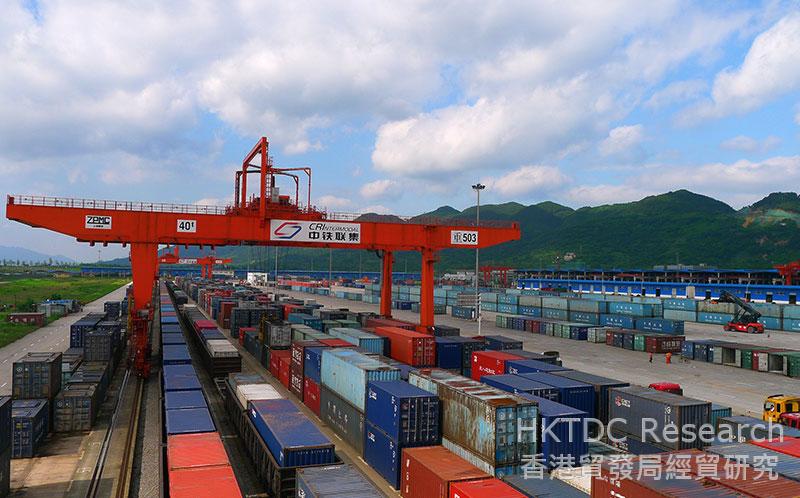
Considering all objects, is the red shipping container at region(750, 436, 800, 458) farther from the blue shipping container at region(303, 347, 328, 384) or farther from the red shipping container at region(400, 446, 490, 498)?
the blue shipping container at region(303, 347, 328, 384)

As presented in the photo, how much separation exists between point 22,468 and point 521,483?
780 inches

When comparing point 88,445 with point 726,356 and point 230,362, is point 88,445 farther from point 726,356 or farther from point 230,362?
point 726,356

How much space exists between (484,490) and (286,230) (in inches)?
1061

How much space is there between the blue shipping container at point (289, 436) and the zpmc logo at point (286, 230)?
57.1 feet

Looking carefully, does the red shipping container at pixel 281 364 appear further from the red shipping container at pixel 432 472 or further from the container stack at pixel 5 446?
the red shipping container at pixel 432 472

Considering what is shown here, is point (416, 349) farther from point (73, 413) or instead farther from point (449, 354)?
point (73, 413)

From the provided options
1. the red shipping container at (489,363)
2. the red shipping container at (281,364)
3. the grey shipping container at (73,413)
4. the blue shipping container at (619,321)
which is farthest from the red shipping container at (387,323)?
the blue shipping container at (619,321)

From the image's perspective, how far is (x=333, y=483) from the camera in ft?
45.6

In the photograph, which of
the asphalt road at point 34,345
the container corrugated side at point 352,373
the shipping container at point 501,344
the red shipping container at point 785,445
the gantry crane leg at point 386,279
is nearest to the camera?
the red shipping container at point 785,445

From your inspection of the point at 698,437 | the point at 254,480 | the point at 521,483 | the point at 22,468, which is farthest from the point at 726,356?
the point at 22,468

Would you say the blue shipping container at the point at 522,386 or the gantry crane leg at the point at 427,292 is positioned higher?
the gantry crane leg at the point at 427,292

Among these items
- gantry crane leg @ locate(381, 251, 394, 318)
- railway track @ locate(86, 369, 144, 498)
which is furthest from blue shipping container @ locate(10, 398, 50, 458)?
gantry crane leg @ locate(381, 251, 394, 318)

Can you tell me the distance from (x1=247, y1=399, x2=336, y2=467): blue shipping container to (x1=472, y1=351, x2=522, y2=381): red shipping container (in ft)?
43.8

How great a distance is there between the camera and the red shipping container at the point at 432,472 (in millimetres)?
14579
